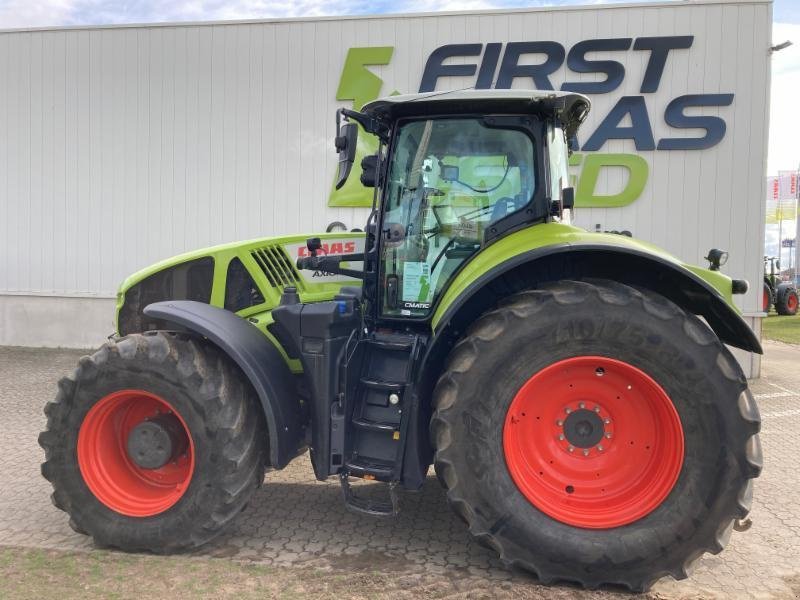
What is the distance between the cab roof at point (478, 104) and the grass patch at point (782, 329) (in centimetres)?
1161

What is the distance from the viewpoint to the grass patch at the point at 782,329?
13.1m

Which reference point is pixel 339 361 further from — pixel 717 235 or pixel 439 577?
pixel 717 235

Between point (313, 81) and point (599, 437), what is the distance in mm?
7464

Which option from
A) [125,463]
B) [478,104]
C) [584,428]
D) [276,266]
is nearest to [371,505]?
[584,428]

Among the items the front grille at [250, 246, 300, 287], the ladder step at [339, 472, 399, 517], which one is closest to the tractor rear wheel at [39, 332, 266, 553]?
the ladder step at [339, 472, 399, 517]

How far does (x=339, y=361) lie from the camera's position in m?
3.33

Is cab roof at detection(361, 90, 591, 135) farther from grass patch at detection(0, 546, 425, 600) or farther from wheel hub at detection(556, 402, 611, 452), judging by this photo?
grass patch at detection(0, 546, 425, 600)

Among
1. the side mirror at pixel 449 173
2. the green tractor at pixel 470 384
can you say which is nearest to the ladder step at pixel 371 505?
the green tractor at pixel 470 384

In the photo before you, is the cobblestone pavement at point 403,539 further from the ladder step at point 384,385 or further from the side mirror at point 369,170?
the side mirror at point 369,170

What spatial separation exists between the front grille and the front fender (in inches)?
20.7

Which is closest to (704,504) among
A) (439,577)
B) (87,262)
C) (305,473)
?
(439,577)

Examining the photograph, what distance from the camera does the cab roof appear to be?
315cm

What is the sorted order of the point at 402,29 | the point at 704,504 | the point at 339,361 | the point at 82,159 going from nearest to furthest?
the point at 704,504
the point at 339,361
the point at 402,29
the point at 82,159

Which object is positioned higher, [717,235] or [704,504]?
[717,235]
